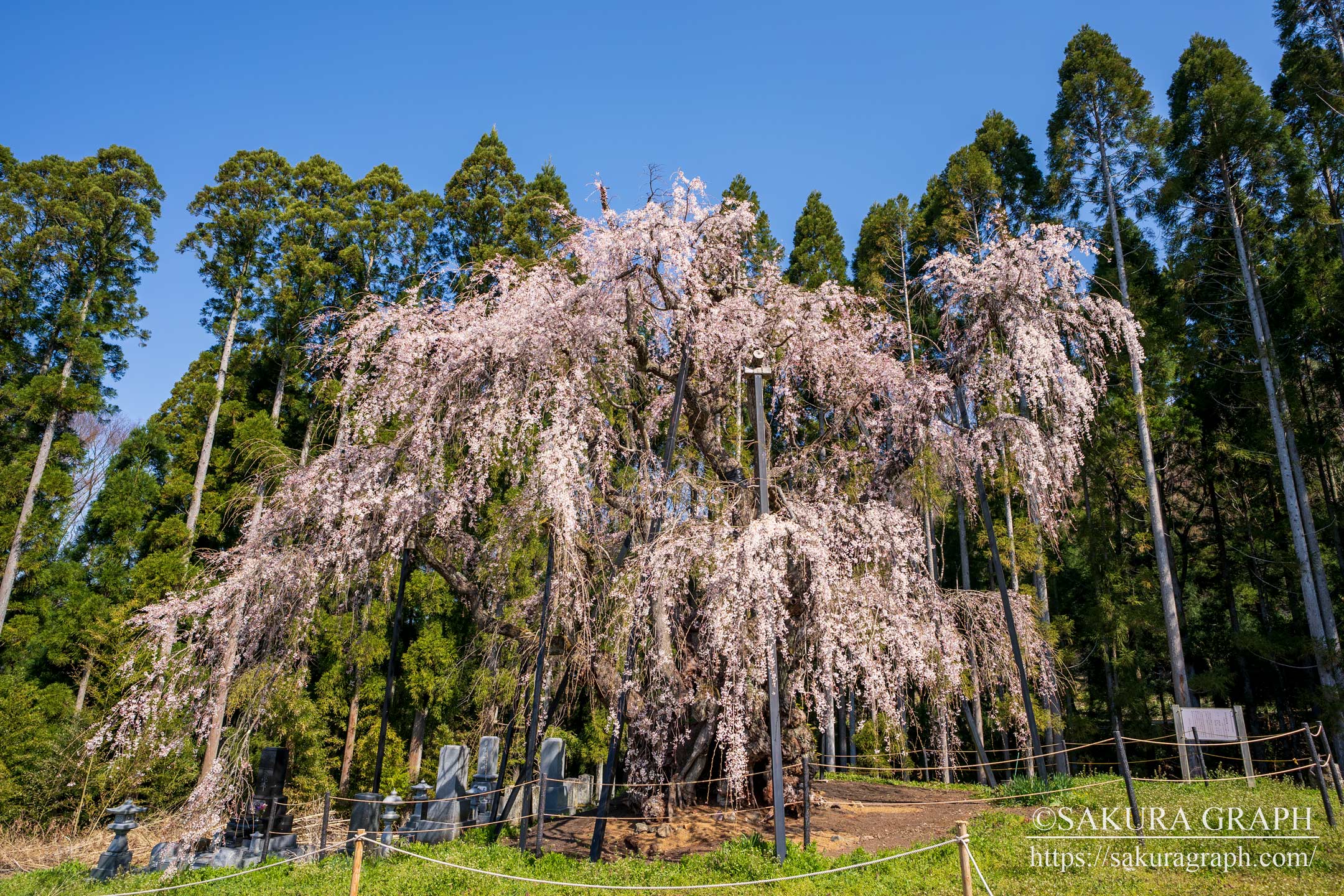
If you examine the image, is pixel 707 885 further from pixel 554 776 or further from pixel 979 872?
pixel 554 776

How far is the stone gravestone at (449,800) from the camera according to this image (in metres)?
9.80

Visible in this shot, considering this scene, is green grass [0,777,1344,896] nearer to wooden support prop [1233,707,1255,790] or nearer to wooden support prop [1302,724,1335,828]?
wooden support prop [1302,724,1335,828]

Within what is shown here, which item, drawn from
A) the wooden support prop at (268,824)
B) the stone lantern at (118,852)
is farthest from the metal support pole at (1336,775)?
the stone lantern at (118,852)

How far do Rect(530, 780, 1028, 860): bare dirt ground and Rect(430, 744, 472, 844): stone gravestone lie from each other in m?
1.32

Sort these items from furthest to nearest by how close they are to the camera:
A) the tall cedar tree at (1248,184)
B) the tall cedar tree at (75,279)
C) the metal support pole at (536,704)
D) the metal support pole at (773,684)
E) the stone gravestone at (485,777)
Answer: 1. the tall cedar tree at (75,279)
2. the tall cedar tree at (1248,184)
3. the stone gravestone at (485,777)
4. the metal support pole at (536,704)
5. the metal support pole at (773,684)

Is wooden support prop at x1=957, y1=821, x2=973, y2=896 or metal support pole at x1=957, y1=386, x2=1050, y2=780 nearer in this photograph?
wooden support prop at x1=957, y1=821, x2=973, y2=896

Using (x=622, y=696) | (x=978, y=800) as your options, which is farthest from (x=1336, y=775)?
(x=622, y=696)

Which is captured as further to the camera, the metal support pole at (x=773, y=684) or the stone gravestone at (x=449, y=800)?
the stone gravestone at (x=449, y=800)

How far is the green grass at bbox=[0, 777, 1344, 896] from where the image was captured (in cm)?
567

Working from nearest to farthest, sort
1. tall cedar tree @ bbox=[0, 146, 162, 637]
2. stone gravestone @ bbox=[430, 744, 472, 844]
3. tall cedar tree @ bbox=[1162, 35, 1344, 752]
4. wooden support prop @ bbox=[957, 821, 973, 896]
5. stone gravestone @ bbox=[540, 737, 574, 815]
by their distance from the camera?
wooden support prop @ bbox=[957, 821, 973, 896], stone gravestone @ bbox=[430, 744, 472, 844], stone gravestone @ bbox=[540, 737, 574, 815], tall cedar tree @ bbox=[1162, 35, 1344, 752], tall cedar tree @ bbox=[0, 146, 162, 637]

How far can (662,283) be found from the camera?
9602mm

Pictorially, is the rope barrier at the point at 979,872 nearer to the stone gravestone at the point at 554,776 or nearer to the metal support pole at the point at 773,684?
the metal support pole at the point at 773,684

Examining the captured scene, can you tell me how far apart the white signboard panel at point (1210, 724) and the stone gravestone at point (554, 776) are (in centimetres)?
954

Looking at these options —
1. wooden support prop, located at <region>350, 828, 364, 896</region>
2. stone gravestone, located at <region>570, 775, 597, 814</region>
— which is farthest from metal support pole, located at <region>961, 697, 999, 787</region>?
wooden support prop, located at <region>350, 828, 364, 896</region>
